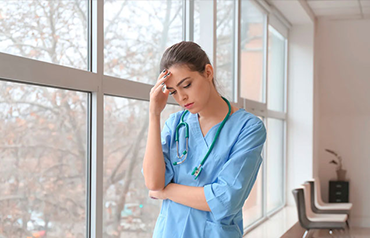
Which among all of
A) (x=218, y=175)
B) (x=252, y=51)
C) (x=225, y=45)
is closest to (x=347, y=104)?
(x=252, y=51)

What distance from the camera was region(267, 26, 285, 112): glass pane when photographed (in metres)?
6.08

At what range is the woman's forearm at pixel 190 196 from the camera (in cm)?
141

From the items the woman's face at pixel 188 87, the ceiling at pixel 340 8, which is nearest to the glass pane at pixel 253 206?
the ceiling at pixel 340 8

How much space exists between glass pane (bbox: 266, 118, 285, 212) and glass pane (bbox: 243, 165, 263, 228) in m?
0.44

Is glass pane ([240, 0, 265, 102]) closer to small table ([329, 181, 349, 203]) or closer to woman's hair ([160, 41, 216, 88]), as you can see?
small table ([329, 181, 349, 203])

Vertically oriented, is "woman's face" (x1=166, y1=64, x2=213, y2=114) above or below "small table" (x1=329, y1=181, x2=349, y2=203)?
above

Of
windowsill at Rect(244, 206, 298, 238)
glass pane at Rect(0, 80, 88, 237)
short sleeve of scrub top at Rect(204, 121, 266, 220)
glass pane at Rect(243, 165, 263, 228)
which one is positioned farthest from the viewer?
glass pane at Rect(243, 165, 263, 228)

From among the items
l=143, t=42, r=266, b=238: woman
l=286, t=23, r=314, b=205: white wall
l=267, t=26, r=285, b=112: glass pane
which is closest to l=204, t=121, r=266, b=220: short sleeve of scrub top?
l=143, t=42, r=266, b=238: woman

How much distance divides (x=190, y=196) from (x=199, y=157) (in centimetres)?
13

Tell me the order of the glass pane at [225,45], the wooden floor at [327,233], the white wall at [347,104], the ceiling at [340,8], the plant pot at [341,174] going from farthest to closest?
the white wall at [347,104] < the plant pot at [341,174] < the ceiling at [340,8] < the wooden floor at [327,233] < the glass pane at [225,45]

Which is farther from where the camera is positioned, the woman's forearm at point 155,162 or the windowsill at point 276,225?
the windowsill at point 276,225

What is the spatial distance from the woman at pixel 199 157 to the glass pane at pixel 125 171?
2.88ft

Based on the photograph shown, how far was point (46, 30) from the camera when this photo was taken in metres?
1.87

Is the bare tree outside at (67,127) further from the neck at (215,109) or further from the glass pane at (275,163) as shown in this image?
the glass pane at (275,163)
